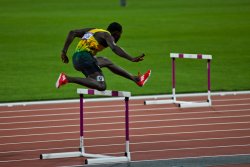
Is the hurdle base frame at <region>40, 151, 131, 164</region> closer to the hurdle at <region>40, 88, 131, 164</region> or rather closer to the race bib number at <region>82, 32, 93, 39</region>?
the hurdle at <region>40, 88, 131, 164</region>

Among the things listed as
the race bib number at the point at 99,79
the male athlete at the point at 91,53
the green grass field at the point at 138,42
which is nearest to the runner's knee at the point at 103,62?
the male athlete at the point at 91,53

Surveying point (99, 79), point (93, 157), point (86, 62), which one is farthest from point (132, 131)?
point (93, 157)

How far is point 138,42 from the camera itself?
2750cm

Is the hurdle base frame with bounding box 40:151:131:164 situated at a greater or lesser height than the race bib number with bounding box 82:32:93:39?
lesser

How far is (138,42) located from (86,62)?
14576mm

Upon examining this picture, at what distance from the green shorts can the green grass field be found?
4361 mm

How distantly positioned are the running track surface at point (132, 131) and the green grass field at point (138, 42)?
5.62ft

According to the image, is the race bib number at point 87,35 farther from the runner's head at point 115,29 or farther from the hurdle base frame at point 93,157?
the hurdle base frame at point 93,157

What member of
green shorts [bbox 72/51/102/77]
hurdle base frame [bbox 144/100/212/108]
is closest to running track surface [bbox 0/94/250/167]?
hurdle base frame [bbox 144/100/212/108]

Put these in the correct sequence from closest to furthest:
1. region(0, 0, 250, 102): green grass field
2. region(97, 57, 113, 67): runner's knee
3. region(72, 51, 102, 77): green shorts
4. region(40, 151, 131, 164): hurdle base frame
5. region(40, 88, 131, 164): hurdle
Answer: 1. region(40, 88, 131, 164): hurdle
2. region(40, 151, 131, 164): hurdle base frame
3. region(72, 51, 102, 77): green shorts
4. region(97, 57, 113, 67): runner's knee
5. region(0, 0, 250, 102): green grass field

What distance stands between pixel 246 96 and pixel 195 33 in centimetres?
1278

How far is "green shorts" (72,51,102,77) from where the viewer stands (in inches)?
511

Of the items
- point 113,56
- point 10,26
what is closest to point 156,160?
point 113,56

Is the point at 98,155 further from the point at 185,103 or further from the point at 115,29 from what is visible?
the point at 185,103
